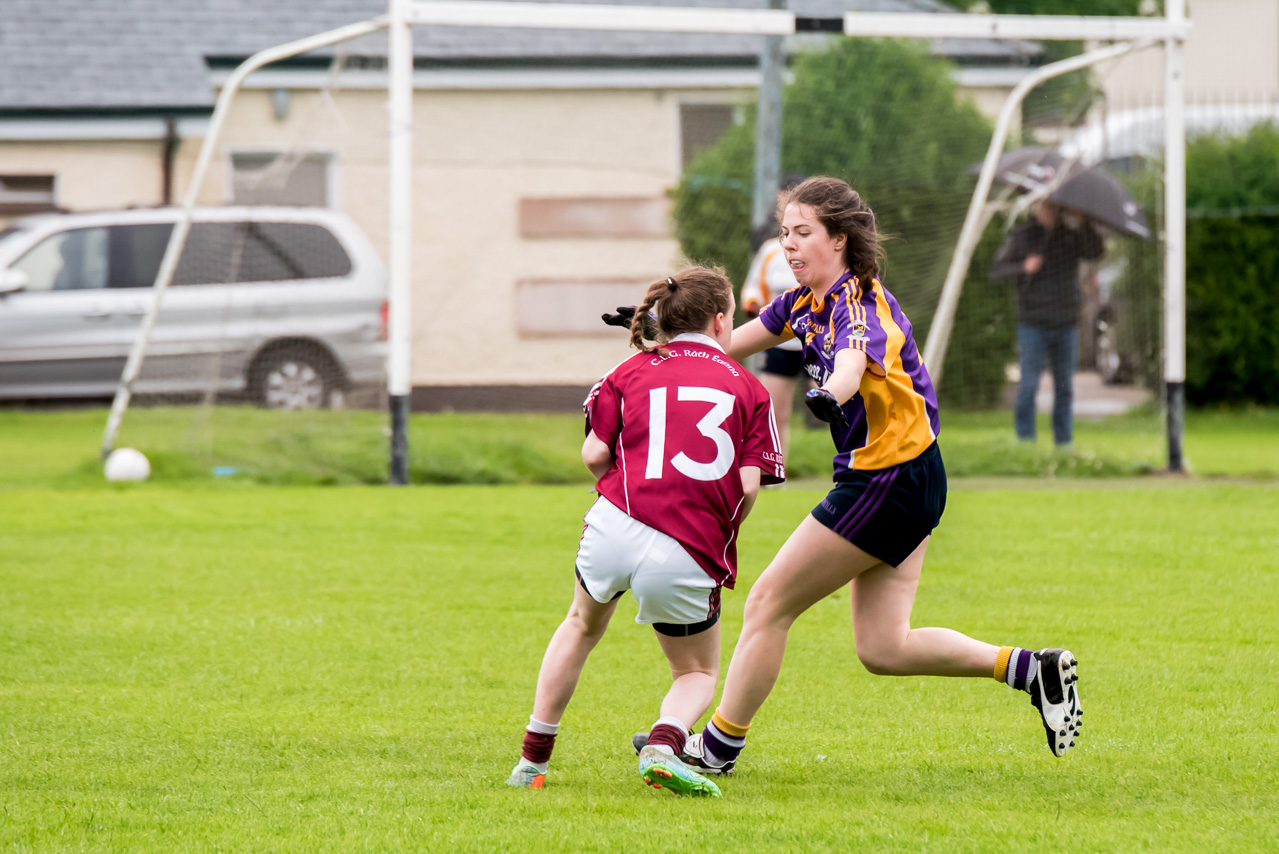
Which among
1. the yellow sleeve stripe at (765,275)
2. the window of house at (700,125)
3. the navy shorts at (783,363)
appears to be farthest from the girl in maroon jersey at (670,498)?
the window of house at (700,125)

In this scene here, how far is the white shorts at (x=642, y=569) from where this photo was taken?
12.7ft

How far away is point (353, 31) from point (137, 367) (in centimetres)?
301

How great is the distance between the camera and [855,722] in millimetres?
4820

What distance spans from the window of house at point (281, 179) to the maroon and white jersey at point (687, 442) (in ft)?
27.2

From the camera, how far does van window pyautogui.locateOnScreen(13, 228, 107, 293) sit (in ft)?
51.3

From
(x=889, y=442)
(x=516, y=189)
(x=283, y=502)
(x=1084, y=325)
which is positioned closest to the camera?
(x=889, y=442)

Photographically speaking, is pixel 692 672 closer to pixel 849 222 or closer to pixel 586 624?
pixel 586 624

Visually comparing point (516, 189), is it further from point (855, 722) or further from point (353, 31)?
point (855, 722)

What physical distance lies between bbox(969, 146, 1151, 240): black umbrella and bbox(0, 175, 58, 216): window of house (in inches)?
502

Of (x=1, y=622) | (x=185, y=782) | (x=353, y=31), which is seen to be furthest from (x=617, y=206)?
(x=185, y=782)

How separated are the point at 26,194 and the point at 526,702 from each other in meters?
16.9

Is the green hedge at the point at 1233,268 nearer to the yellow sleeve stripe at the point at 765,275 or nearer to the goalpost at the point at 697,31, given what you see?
the goalpost at the point at 697,31

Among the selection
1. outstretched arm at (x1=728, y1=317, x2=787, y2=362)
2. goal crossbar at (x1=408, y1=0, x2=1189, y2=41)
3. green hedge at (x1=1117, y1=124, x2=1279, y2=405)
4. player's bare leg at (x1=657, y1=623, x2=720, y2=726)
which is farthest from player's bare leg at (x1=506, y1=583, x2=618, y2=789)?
green hedge at (x1=1117, y1=124, x2=1279, y2=405)

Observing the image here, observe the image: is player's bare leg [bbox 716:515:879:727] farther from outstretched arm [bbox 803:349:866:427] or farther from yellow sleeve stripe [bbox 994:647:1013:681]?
yellow sleeve stripe [bbox 994:647:1013:681]
